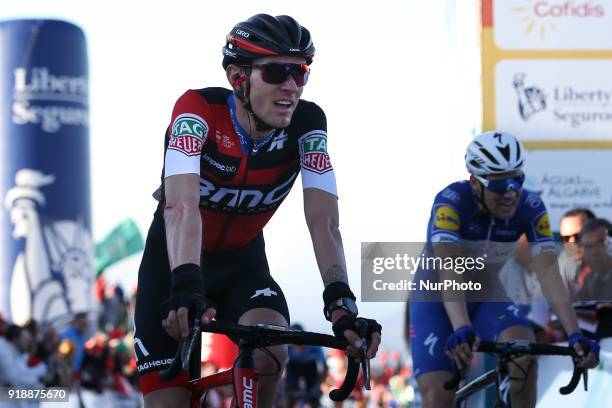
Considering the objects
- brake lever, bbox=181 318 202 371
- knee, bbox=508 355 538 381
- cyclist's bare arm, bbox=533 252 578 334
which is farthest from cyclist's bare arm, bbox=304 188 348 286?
cyclist's bare arm, bbox=533 252 578 334

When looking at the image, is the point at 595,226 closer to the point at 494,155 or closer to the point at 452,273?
the point at 494,155

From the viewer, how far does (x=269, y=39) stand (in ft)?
16.4

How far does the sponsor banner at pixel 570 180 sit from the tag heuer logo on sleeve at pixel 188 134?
658 cm

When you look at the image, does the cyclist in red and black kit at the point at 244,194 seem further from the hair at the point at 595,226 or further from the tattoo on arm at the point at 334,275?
the hair at the point at 595,226

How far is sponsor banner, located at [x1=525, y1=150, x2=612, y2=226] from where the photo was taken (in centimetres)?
1134

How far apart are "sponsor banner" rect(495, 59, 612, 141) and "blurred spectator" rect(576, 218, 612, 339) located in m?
2.70

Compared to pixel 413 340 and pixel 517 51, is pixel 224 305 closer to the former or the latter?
pixel 413 340

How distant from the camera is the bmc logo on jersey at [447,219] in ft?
24.1

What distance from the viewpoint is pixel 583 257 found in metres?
8.98

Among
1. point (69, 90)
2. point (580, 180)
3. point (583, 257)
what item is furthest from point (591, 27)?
point (69, 90)

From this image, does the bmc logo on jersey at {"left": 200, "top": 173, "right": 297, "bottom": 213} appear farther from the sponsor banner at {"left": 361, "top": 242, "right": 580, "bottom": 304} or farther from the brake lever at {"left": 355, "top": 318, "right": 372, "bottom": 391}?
the sponsor banner at {"left": 361, "top": 242, "right": 580, "bottom": 304}

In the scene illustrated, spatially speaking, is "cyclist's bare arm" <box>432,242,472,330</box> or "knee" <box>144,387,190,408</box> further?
"cyclist's bare arm" <box>432,242,472,330</box>

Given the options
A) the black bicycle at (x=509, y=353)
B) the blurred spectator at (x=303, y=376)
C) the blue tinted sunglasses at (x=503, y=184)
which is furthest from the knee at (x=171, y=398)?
the blurred spectator at (x=303, y=376)

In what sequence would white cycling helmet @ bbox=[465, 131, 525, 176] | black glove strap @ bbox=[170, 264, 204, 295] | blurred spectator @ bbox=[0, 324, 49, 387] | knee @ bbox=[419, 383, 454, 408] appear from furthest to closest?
1. blurred spectator @ bbox=[0, 324, 49, 387]
2. white cycling helmet @ bbox=[465, 131, 525, 176]
3. knee @ bbox=[419, 383, 454, 408]
4. black glove strap @ bbox=[170, 264, 204, 295]
